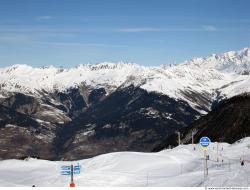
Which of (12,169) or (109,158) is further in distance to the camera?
(12,169)

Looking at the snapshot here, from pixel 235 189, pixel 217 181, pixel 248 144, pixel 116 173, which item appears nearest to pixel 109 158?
pixel 116 173

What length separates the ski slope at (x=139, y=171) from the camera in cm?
7122

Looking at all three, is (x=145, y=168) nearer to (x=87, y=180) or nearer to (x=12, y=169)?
(x=87, y=180)

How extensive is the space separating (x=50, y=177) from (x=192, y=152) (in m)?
52.0

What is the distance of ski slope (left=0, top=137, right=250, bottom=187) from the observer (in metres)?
71.2

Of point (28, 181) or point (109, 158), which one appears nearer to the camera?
point (28, 181)

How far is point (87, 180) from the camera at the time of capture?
8725cm

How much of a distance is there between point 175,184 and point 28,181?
38.3 meters

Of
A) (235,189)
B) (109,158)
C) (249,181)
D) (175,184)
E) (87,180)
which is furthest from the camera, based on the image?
(109,158)

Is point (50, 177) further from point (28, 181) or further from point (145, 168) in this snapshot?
point (145, 168)

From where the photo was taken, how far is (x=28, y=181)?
9712cm

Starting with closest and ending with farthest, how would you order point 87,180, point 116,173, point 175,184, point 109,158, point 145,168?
point 175,184 < point 87,180 < point 116,173 < point 145,168 < point 109,158

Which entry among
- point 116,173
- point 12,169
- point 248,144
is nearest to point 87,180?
point 116,173

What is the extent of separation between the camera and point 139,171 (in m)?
102
